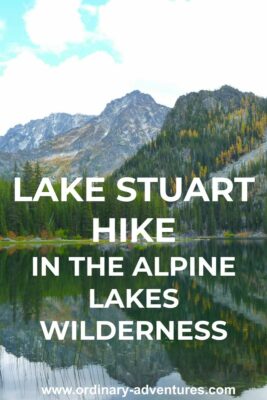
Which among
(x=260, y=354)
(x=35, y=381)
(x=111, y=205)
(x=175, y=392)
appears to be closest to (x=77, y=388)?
(x=35, y=381)

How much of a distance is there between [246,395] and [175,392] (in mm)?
2803

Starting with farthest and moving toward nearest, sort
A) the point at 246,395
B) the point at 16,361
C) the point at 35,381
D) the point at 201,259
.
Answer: the point at 201,259
the point at 16,361
the point at 35,381
the point at 246,395

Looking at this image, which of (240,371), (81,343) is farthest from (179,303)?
(240,371)

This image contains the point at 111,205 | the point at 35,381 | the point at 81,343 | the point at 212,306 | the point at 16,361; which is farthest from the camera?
the point at 111,205

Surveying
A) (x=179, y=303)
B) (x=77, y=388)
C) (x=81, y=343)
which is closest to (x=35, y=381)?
(x=77, y=388)

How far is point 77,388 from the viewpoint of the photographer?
20.8 m

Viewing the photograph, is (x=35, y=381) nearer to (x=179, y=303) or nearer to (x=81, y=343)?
(x=81, y=343)

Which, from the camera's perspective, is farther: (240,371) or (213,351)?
(213,351)

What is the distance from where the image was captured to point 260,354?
82.7 ft

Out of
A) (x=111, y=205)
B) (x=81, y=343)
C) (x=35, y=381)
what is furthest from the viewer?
(x=111, y=205)

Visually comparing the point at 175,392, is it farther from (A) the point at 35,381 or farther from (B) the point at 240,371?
(A) the point at 35,381

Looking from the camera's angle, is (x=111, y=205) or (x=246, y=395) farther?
(x=111, y=205)

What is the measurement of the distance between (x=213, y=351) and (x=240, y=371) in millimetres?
3060

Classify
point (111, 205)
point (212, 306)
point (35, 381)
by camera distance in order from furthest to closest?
point (111, 205) < point (212, 306) < point (35, 381)
